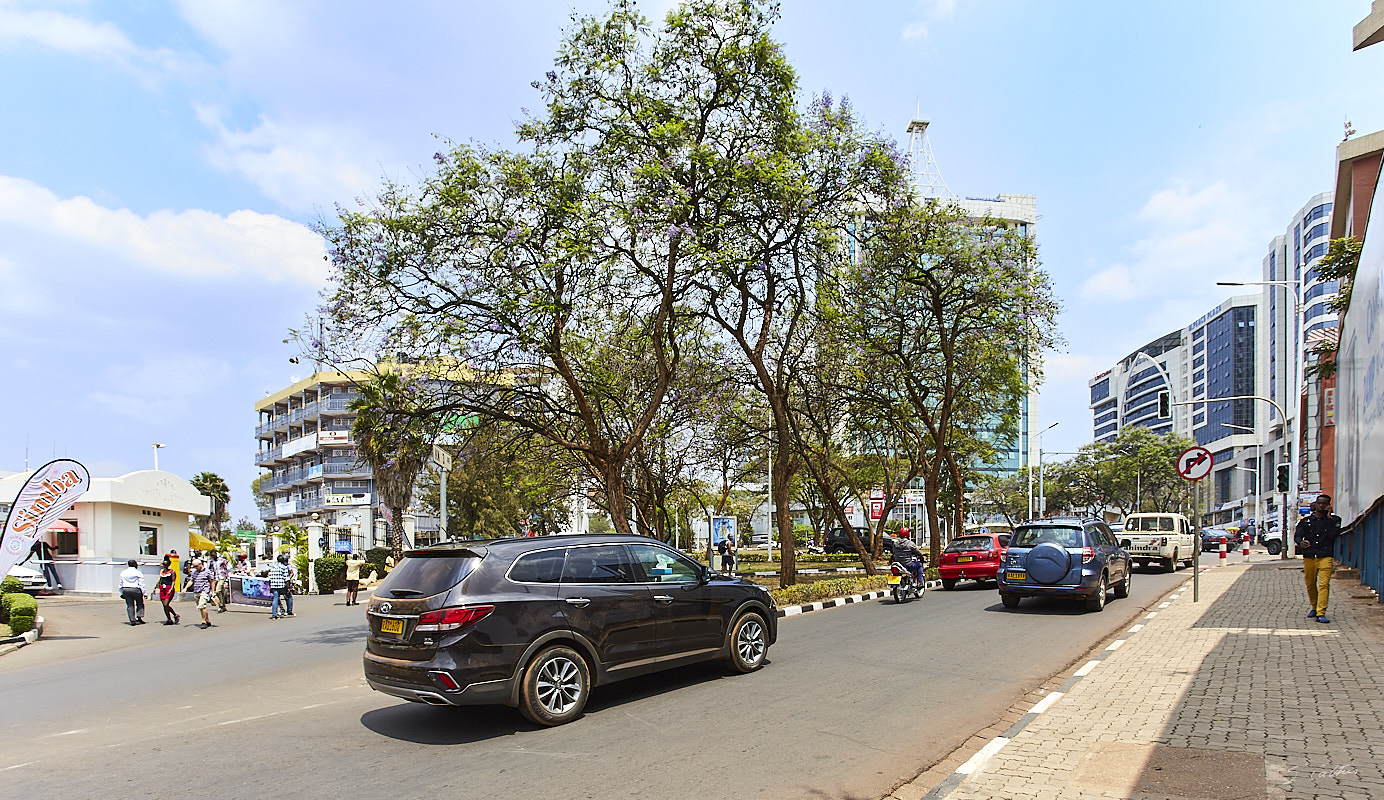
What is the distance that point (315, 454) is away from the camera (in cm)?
6594

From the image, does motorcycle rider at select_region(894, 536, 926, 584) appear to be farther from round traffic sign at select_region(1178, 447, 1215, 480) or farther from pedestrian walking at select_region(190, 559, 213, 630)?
pedestrian walking at select_region(190, 559, 213, 630)

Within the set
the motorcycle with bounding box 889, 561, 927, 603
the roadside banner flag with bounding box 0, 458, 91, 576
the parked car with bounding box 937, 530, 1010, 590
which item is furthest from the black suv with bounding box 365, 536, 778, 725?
the roadside banner flag with bounding box 0, 458, 91, 576

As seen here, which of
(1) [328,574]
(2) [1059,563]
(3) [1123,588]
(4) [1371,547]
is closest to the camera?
(2) [1059,563]

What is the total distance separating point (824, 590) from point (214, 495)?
6487cm

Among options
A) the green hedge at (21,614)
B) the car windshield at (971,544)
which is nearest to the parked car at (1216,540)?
the car windshield at (971,544)

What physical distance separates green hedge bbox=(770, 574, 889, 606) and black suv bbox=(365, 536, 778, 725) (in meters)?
8.91

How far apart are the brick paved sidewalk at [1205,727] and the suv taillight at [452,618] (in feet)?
11.8

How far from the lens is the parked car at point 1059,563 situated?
14.9 m

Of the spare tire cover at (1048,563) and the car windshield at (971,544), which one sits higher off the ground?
the spare tire cover at (1048,563)

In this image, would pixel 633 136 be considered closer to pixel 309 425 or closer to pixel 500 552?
pixel 500 552

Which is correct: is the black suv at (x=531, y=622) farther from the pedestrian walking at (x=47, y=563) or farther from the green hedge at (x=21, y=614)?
the pedestrian walking at (x=47, y=563)

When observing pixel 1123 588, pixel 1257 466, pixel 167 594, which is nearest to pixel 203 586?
pixel 167 594

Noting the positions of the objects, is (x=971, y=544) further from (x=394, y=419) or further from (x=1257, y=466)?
(x=1257, y=466)

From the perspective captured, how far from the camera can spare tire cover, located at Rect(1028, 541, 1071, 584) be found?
14.9 metres
